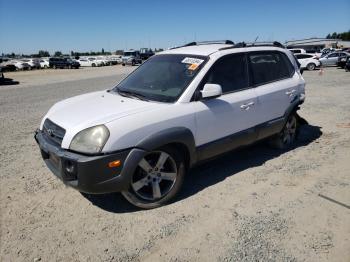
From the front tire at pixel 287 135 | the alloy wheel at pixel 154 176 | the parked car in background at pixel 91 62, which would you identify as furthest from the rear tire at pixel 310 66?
the parked car in background at pixel 91 62

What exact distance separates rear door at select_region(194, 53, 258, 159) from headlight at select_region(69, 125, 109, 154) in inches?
46.8

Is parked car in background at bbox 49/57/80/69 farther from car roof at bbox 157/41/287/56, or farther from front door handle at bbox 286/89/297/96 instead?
front door handle at bbox 286/89/297/96

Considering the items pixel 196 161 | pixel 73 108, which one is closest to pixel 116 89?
pixel 73 108

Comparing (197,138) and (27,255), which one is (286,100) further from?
(27,255)

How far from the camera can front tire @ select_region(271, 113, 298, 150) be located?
5527 millimetres

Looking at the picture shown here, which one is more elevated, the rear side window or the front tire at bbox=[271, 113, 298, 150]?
the rear side window

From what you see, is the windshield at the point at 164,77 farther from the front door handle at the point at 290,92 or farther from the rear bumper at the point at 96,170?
the front door handle at the point at 290,92

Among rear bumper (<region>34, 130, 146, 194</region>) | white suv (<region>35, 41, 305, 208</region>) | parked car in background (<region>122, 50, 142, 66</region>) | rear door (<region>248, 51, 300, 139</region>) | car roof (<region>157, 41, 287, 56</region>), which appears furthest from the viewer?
parked car in background (<region>122, 50, 142, 66</region>)

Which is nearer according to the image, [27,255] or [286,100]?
[27,255]

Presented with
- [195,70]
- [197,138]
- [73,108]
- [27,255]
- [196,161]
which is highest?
[195,70]

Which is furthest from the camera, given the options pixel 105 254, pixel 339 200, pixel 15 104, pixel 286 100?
pixel 15 104

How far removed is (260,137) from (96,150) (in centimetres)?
269

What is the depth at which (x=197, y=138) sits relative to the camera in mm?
3914

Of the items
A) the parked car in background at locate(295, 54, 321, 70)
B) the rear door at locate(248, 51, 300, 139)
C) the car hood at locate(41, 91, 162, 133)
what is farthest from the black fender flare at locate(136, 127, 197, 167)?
the parked car in background at locate(295, 54, 321, 70)
